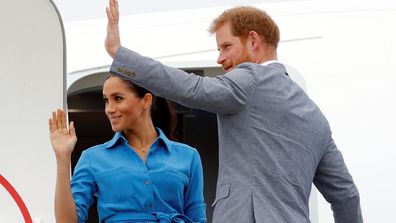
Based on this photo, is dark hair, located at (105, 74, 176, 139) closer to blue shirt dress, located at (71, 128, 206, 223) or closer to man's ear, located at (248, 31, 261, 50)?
blue shirt dress, located at (71, 128, 206, 223)

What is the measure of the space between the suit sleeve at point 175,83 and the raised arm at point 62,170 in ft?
0.89

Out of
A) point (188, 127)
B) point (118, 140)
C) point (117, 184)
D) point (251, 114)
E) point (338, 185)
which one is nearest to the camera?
point (251, 114)

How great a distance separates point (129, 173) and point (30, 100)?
40 cm

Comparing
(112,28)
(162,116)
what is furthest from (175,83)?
(162,116)

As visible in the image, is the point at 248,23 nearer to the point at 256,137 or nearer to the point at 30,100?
the point at 256,137

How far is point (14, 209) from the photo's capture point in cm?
293

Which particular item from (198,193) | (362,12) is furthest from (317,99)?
(198,193)

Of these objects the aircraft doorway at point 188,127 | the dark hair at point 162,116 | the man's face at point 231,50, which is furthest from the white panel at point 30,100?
the aircraft doorway at point 188,127

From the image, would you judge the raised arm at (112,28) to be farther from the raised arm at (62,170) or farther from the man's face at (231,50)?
the man's face at (231,50)

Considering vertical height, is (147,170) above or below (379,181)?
above

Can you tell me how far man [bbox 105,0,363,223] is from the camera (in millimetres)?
2568

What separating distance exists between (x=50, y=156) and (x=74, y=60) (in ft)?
5.73

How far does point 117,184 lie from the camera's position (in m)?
2.82

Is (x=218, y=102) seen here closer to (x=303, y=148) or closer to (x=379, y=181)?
(x=303, y=148)
